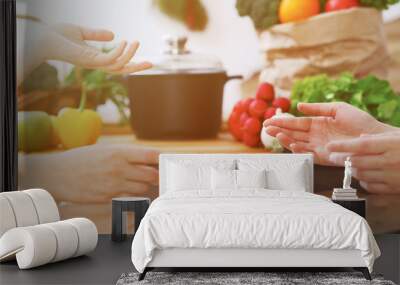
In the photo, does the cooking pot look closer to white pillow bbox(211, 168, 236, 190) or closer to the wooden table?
the wooden table

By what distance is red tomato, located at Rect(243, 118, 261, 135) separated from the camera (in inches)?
297

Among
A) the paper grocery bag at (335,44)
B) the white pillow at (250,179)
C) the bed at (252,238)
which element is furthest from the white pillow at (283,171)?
the bed at (252,238)

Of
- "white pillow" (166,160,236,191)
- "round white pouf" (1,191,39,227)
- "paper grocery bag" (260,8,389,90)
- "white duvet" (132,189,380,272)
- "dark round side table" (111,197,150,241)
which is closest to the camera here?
"white duvet" (132,189,380,272)

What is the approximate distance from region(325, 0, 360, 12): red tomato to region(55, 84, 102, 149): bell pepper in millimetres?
2582

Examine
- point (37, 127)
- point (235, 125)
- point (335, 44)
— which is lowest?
point (37, 127)

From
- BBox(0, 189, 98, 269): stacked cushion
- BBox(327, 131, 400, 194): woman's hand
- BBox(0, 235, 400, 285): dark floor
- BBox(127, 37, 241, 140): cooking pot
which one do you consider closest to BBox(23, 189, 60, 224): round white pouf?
BBox(0, 189, 98, 269): stacked cushion

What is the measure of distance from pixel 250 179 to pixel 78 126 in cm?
201

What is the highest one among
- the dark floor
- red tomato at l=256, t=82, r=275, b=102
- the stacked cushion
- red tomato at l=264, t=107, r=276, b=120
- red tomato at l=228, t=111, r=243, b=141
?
red tomato at l=256, t=82, r=275, b=102

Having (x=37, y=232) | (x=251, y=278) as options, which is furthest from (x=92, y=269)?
(x=251, y=278)

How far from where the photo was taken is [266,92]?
757cm

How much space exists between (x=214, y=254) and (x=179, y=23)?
312cm

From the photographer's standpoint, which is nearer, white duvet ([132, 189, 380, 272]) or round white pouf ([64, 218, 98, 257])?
white duvet ([132, 189, 380, 272])

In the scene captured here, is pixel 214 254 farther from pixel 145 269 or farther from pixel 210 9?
pixel 210 9

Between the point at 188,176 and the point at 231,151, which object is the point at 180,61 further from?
the point at 188,176
